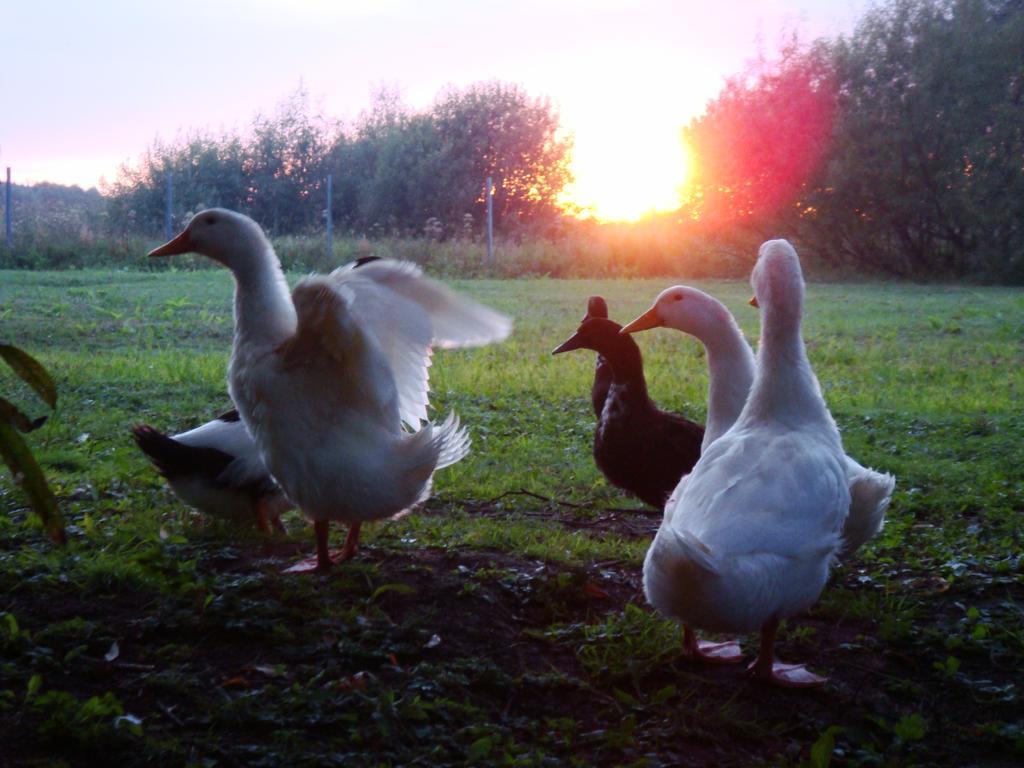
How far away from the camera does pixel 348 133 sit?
73.2 feet

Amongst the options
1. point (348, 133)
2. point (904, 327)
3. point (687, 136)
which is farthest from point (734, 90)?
point (904, 327)

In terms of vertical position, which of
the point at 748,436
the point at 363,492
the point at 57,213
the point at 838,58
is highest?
the point at 838,58

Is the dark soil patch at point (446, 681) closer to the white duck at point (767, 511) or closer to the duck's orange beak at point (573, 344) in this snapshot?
the white duck at point (767, 511)

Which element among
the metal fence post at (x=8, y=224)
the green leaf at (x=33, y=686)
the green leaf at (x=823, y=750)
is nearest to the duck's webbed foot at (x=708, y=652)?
the green leaf at (x=823, y=750)

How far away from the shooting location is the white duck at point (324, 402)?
3.86 m

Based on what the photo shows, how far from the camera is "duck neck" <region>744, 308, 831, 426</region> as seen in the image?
3.49m

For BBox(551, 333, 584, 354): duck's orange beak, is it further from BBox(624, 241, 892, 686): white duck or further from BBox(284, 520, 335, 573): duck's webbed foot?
BBox(284, 520, 335, 573): duck's webbed foot

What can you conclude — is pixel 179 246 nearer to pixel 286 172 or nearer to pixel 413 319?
pixel 413 319

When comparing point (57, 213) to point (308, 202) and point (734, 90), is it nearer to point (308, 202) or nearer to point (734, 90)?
point (308, 202)

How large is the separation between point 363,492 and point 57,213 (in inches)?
717

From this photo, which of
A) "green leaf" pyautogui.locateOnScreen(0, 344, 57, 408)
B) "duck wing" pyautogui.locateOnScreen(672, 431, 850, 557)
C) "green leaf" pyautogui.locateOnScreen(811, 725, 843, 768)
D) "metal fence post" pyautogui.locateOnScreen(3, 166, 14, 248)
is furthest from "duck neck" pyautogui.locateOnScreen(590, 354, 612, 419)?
"metal fence post" pyautogui.locateOnScreen(3, 166, 14, 248)

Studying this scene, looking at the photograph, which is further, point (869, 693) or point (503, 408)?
point (503, 408)

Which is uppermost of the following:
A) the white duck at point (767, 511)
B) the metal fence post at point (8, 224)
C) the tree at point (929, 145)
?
the tree at point (929, 145)

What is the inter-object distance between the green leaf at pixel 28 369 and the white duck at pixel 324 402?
1.53 m
